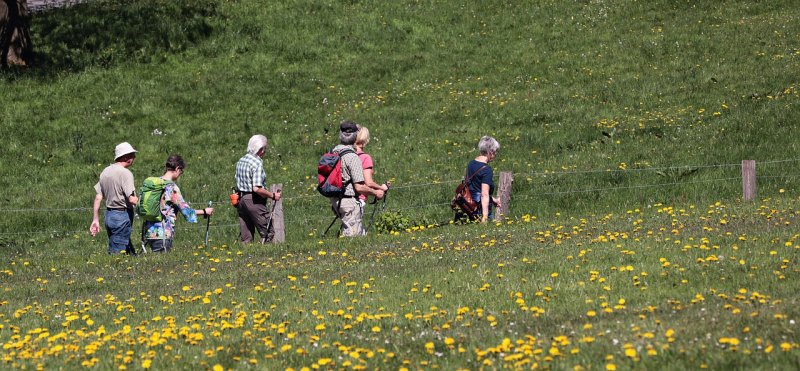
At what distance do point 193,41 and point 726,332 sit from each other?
25.8 m

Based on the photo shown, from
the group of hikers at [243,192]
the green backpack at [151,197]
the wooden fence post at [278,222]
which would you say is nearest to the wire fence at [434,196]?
the wooden fence post at [278,222]

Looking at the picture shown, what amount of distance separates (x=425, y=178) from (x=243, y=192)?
7.12 metres

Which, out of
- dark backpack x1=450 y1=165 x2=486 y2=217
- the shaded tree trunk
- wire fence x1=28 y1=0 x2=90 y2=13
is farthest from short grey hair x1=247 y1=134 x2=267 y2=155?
wire fence x1=28 y1=0 x2=90 y2=13

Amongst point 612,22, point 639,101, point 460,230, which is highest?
point 612,22

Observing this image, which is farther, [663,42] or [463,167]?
[663,42]

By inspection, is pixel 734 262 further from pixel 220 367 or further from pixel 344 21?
pixel 344 21

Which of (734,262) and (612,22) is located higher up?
(612,22)

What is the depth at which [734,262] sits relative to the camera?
10.4 metres

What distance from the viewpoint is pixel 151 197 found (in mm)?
13781

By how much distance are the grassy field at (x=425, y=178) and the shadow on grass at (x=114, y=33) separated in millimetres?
106

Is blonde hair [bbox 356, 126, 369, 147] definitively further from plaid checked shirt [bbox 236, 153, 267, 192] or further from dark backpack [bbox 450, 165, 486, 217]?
dark backpack [bbox 450, 165, 486, 217]

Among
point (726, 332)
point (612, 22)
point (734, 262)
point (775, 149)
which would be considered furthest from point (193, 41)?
point (726, 332)

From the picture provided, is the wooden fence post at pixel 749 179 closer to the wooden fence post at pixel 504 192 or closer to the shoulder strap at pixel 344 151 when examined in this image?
the wooden fence post at pixel 504 192

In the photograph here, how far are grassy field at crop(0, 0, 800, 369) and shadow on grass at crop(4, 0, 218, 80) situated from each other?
11cm
